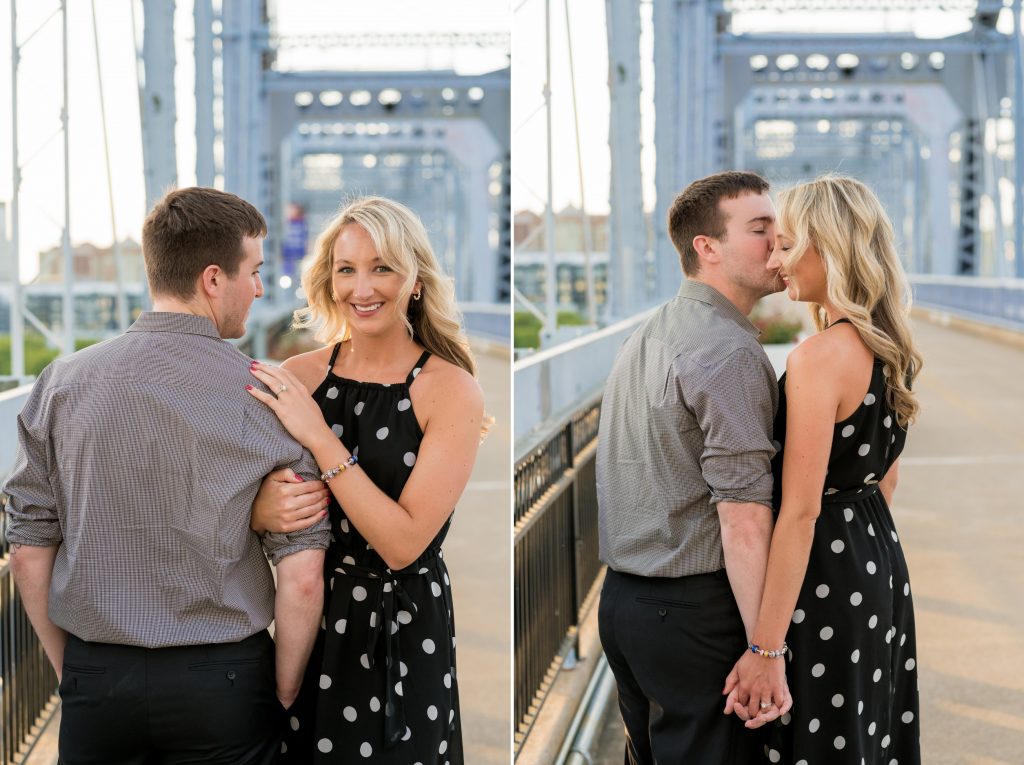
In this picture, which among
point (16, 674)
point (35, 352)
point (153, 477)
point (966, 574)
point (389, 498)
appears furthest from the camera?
point (35, 352)

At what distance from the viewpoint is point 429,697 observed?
8.55 feet

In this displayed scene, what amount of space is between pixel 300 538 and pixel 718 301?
102 cm

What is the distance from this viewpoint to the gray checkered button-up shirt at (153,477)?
7.22 ft

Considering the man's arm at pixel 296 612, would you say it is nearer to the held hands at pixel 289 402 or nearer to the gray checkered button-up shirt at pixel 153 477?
the gray checkered button-up shirt at pixel 153 477

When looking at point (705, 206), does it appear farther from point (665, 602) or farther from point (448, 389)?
point (665, 602)

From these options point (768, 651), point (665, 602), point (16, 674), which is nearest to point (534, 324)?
point (16, 674)

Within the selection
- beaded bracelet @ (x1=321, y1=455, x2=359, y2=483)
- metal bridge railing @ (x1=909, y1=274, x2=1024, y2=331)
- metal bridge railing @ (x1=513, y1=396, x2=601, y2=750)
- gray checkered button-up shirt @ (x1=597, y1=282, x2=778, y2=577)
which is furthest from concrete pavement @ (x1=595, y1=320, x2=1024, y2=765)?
metal bridge railing @ (x1=909, y1=274, x2=1024, y2=331)

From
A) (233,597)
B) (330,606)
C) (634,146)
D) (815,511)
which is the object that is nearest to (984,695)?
(815,511)

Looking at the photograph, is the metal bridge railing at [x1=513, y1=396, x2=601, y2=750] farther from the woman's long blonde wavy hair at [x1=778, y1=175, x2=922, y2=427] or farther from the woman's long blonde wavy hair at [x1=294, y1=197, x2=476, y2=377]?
the woman's long blonde wavy hair at [x1=778, y1=175, x2=922, y2=427]

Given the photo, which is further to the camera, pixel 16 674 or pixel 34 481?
pixel 16 674

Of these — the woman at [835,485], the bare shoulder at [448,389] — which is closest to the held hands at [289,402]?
the bare shoulder at [448,389]

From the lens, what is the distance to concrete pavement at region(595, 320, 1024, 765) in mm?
4855

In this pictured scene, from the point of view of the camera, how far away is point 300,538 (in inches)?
92.0

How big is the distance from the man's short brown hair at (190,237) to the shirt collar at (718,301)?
963 mm
